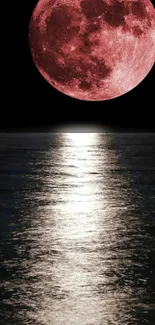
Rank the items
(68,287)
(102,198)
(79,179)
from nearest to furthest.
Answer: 1. (68,287)
2. (102,198)
3. (79,179)

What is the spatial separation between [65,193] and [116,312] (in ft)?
34.3

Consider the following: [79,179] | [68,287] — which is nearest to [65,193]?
[79,179]

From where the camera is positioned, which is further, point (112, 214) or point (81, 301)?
point (112, 214)

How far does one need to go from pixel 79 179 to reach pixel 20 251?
1111cm

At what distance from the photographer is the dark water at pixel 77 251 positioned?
7.78 m

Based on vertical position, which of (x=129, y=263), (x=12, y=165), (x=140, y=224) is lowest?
(x=129, y=263)

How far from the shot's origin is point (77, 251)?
35.3 ft

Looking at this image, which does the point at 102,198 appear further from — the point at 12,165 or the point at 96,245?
the point at 12,165

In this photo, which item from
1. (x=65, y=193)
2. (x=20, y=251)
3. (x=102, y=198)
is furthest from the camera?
(x=65, y=193)

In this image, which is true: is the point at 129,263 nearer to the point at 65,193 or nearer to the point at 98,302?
A: the point at 98,302

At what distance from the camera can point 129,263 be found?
32.7 ft

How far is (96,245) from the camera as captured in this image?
1122cm

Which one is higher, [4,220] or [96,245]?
[4,220]

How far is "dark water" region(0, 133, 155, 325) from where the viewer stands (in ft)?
25.5
